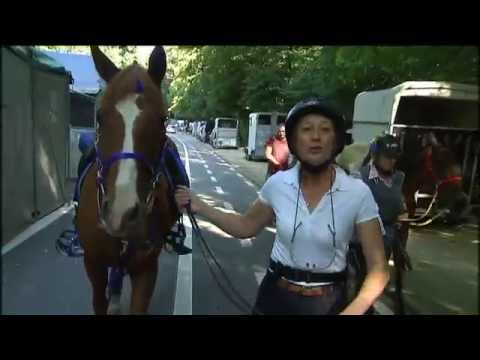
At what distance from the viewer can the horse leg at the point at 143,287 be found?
271 centimetres

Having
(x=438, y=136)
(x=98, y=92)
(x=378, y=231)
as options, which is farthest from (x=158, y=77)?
(x=438, y=136)

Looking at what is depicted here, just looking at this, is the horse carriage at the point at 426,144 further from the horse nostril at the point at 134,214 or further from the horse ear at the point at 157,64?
the horse ear at the point at 157,64

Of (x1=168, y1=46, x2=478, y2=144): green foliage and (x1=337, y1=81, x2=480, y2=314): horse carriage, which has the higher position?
(x1=168, y1=46, x2=478, y2=144): green foliage

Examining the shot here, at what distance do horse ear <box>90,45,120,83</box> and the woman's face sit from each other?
0.89 meters

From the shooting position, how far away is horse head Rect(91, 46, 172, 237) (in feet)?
6.46

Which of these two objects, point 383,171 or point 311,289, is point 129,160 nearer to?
point 311,289

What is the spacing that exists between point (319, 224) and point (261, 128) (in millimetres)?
1660

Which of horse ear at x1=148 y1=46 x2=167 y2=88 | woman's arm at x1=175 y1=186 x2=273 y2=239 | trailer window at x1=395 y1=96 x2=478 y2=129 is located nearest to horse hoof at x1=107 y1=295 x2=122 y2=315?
woman's arm at x1=175 y1=186 x2=273 y2=239

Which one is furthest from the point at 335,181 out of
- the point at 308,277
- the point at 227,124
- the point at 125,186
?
the point at 227,124

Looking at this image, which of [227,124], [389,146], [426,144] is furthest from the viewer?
[227,124]

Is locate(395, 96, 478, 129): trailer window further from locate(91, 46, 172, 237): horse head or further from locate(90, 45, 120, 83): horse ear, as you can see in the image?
locate(90, 45, 120, 83): horse ear

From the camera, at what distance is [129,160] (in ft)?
6.61

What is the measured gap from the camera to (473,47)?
181 cm
